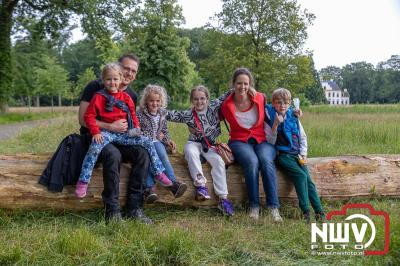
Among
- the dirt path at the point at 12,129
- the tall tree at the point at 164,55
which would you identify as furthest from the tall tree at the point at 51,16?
the tall tree at the point at 164,55

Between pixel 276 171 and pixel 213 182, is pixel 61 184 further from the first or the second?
pixel 276 171

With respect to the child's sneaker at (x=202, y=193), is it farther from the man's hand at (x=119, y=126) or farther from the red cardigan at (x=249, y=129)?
the man's hand at (x=119, y=126)

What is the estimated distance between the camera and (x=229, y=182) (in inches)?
196

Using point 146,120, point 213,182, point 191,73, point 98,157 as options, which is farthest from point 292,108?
point 191,73

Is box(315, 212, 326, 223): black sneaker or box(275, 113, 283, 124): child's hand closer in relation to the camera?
box(315, 212, 326, 223): black sneaker

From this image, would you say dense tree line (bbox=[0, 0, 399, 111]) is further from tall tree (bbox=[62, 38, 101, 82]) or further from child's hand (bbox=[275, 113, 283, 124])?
tall tree (bbox=[62, 38, 101, 82])

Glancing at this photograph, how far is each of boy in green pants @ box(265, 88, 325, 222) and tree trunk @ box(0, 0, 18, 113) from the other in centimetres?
2150

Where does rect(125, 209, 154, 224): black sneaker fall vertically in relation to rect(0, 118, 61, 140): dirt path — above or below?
below

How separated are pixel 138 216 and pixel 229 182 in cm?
120

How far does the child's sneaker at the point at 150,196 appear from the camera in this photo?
4512 mm

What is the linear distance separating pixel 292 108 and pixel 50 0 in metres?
20.2

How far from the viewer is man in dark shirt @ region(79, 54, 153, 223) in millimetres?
4273

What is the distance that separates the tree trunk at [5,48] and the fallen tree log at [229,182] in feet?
67.0

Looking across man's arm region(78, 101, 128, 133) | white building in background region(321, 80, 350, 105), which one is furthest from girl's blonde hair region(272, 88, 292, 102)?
white building in background region(321, 80, 350, 105)
